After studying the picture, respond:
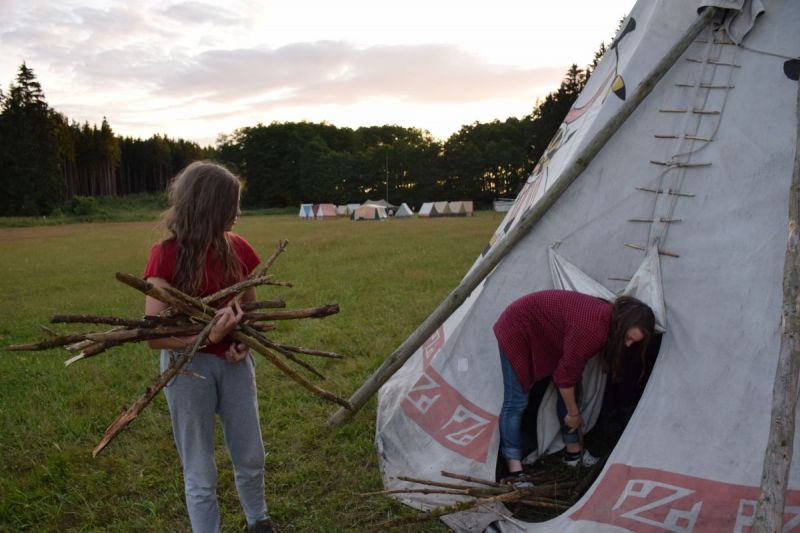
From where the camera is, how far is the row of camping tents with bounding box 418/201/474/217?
4650 cm

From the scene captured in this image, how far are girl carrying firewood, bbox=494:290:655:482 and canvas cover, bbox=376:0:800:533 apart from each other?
210mm

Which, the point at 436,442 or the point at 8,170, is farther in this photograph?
the point at 8,170

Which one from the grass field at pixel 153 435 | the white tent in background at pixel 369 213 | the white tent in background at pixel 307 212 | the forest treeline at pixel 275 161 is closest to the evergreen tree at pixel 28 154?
the forest treeline at pixel 275 161

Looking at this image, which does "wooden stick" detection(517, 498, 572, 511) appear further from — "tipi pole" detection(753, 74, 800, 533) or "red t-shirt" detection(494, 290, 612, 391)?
"tipi pole" detection(753, 74, 800, 533)

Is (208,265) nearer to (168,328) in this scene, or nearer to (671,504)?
(168,328)

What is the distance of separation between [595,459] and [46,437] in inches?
179

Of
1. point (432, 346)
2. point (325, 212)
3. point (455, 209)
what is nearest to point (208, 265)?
point (432, 346)

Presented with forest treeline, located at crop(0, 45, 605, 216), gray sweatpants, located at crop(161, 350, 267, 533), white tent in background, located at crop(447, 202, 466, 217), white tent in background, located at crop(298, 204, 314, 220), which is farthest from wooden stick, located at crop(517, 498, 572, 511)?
white tent in background, located at crop(298, 204, 314, 220)

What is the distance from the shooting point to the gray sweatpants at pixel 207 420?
2.55m

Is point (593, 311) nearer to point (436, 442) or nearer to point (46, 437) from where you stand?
point (436, 442)

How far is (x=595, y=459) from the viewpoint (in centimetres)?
391

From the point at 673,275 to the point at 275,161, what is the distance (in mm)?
82183

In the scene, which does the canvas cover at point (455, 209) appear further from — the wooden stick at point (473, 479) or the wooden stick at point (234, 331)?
the wooden stick at point (234, 331)

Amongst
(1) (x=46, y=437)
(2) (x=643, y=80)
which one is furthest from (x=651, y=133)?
(1) (x=46, y=437)
